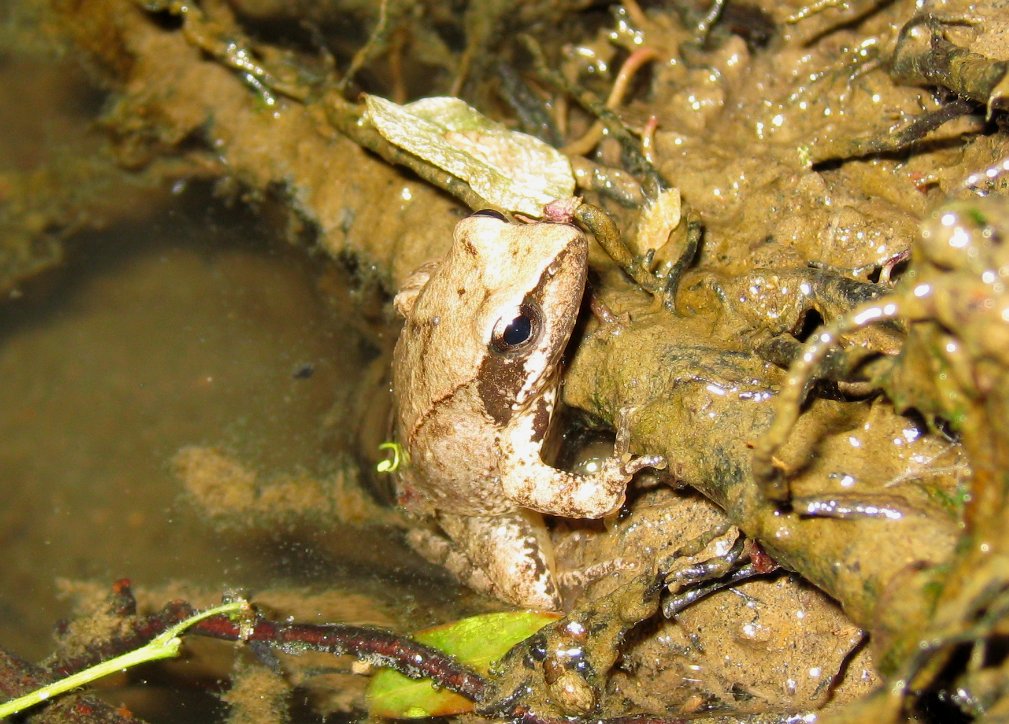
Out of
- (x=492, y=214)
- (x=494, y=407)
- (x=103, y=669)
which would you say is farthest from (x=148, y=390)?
(x=492, y=214)

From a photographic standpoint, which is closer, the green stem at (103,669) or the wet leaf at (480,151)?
the green stem at (103,669)

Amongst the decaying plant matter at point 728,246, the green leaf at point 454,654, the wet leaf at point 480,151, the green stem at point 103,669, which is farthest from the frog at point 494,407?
the green stem at point 103,669

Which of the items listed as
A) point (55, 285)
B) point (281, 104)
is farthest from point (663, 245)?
point (55, 285)

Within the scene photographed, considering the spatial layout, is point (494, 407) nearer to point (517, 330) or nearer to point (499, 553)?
point (517, 330)

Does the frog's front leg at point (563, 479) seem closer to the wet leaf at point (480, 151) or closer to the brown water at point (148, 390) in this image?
the wet leaf at point (480, 151)

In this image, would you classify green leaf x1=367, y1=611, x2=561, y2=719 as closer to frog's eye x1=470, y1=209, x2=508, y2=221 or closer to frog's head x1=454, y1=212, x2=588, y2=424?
frog's head x1=454, y1=212, x2=588, y2=424

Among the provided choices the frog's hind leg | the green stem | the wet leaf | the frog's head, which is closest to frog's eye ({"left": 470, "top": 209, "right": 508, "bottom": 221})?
the frog's head

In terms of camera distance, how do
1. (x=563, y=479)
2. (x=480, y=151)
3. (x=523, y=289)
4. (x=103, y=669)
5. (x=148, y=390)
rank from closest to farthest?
(x=523, y=289)
(x=103, y=669)
(x=563, y=479)
(x=480, y=151)
(x=148, y=390)
